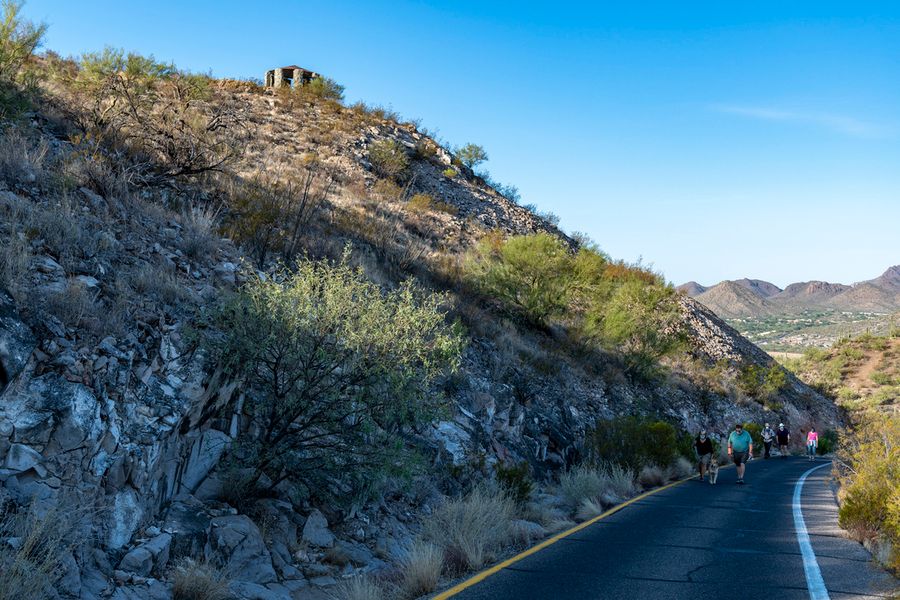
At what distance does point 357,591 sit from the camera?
6047 millimetres

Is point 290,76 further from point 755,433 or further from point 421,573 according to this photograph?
point 421,573

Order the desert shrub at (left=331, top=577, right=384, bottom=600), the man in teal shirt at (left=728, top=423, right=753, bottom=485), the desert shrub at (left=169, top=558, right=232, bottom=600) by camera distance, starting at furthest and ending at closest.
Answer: the man in teal shirt at (left=728, top=423, right=753, bottom=485) < the desert shrub at (left=331, top=577, right=384, bottom=600) < the desert shrub at (left=169, top=558, right=232, bottom=600)

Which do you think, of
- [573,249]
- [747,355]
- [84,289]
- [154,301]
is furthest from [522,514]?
[747,355]

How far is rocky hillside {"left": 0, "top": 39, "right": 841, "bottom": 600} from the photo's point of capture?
6117 mm

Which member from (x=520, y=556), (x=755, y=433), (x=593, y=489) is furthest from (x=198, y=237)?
(x=755, y=433)

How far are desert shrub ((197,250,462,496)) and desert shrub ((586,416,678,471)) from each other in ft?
30.0

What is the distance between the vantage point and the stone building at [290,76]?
44781mm

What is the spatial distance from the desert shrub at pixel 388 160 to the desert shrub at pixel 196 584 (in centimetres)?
2959

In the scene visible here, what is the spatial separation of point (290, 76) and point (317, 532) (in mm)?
43086

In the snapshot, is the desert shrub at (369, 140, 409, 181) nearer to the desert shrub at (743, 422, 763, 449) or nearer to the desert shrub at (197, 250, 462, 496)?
the desert shrub at (743, 422, 763, 449)

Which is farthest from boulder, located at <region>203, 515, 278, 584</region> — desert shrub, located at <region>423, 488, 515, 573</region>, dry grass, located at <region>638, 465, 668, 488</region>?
dry grass, located at <region>638, 465, 668, 488</region>

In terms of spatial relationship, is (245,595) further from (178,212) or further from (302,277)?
(178,212)

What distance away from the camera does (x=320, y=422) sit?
833 centimetres

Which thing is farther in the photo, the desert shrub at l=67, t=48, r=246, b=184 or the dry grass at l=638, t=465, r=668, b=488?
the dry grass at l=638, t=465, r=668, b=488
